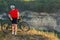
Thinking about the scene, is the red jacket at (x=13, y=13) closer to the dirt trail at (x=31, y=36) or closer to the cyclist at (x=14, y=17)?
the cyclist at (x=14, y=17)

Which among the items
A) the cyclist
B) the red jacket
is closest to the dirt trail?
the cyclist

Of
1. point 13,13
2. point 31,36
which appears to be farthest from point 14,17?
point 31,36

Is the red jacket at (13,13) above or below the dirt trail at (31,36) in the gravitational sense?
above

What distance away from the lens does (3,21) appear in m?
4.01

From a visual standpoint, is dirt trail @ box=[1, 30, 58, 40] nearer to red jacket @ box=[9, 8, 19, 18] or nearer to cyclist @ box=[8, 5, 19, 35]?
cyclist @ box=[8, 5, 19, 35]

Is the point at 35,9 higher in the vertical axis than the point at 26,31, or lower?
higher

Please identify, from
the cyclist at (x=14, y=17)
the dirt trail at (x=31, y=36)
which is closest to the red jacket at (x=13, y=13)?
the cyclist at (x=14, y=17)

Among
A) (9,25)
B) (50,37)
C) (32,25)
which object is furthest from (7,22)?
(50,37)

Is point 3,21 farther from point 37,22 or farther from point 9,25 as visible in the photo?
point 37,22

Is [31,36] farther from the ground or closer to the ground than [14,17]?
closer to the ground

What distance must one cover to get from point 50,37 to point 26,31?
30 cm

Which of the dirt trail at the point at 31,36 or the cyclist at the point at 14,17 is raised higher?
the cyclist at the point at 14,17

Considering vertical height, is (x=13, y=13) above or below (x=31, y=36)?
above

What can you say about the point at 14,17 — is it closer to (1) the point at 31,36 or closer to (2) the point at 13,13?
(2) the point at 13,13
